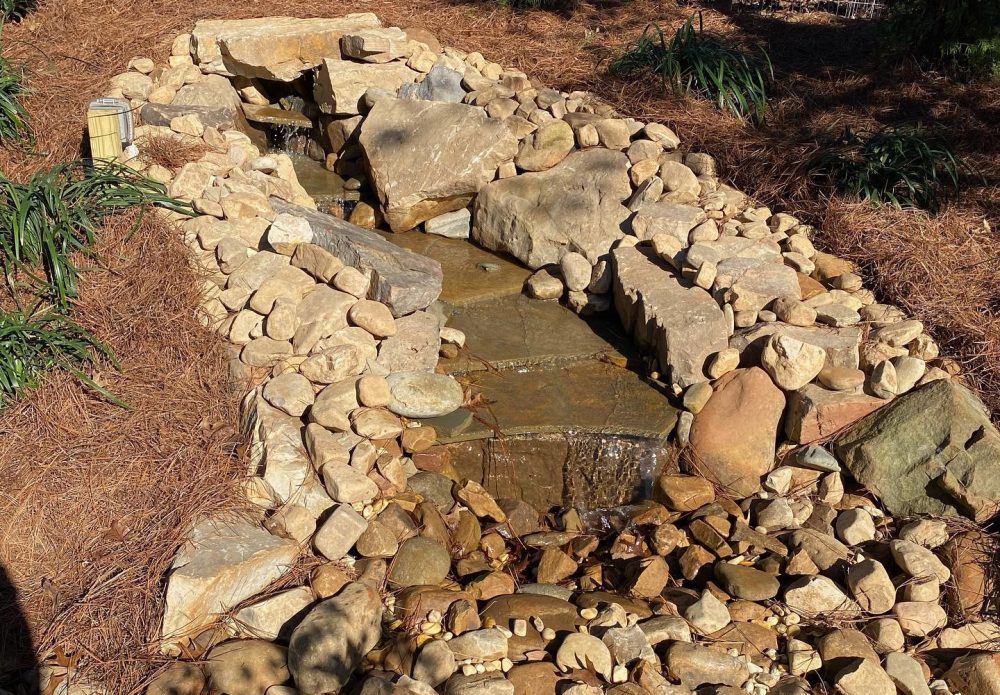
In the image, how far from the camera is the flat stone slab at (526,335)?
4.76 meters

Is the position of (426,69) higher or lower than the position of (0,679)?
higher

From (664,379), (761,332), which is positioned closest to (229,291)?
(664,379)

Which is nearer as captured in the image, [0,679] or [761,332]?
[0,679]

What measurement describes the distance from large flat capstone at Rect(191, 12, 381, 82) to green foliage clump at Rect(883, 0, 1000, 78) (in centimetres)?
383

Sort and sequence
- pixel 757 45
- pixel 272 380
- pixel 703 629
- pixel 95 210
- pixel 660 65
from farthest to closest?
pixel 757 45 < pixel 660 65 < pixel 95 210 < pixel 272 380 < pixel 703 629

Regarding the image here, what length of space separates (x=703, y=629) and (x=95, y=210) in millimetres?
3358

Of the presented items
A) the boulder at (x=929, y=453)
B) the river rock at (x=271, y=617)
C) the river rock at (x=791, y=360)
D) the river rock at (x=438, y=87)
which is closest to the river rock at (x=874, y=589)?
the boulder at (x=929, y=453)

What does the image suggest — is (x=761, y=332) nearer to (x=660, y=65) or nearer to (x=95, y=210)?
(x=660, y=65)

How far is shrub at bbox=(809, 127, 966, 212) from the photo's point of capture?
5348 millimetres

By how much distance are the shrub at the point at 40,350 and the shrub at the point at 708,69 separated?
13.4ft

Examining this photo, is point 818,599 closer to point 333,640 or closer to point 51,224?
point 333,640

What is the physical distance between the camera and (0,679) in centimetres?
320

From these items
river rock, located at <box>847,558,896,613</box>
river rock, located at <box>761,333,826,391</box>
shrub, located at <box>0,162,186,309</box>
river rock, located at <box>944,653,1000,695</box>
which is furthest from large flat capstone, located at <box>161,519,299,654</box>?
river rock, located at <box>944,653,1000,695</box>

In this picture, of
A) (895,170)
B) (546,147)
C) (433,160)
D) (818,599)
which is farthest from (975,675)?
(433,160)
